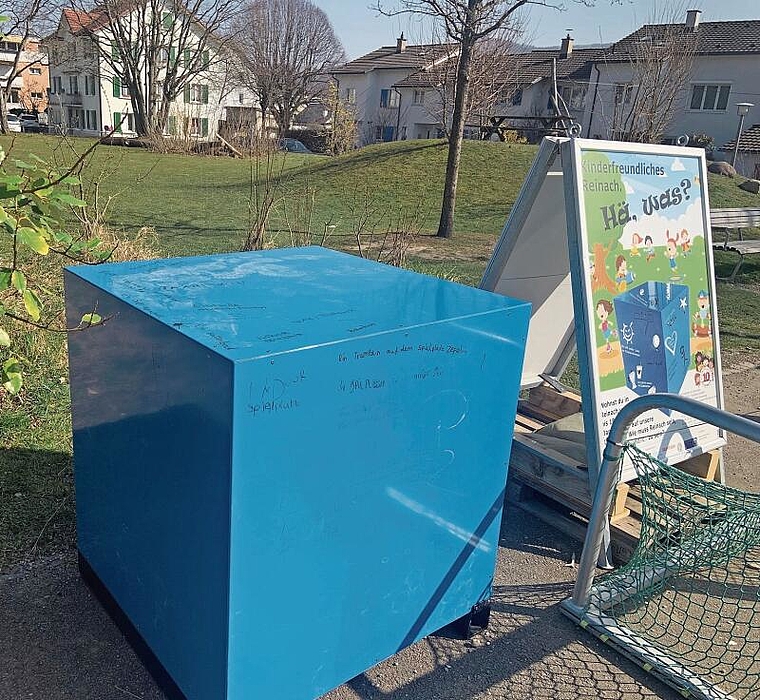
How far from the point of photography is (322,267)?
2.79 meters

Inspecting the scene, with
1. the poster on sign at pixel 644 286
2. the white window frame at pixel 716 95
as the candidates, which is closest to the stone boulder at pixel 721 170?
the white window frame at pixel 716 95

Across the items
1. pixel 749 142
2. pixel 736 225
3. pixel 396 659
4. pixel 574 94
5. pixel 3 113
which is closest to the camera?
pixel 396 659

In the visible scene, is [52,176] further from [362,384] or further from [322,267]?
[362,384]

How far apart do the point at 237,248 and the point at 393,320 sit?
299 inches

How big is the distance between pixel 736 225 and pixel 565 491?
9790 mm

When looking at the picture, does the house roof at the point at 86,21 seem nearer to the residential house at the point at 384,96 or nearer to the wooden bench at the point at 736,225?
the residential house at the point at 384,96

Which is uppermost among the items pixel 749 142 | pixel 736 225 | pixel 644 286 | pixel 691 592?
pixel 749 142

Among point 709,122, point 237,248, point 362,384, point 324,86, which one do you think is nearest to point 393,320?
point 362,384

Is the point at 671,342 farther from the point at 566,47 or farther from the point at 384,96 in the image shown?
the point at 384,96

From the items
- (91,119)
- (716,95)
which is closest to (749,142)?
(716,95)

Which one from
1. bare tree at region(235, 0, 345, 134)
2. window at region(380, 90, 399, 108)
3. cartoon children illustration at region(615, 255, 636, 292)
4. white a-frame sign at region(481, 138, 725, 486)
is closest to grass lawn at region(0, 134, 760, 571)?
white a-frame sign at region(481, 138, 725, 486)

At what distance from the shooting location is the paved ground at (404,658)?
92.4 inches

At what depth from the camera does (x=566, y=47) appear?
133 ft

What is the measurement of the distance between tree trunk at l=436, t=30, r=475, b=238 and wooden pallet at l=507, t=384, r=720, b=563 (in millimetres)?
8010
